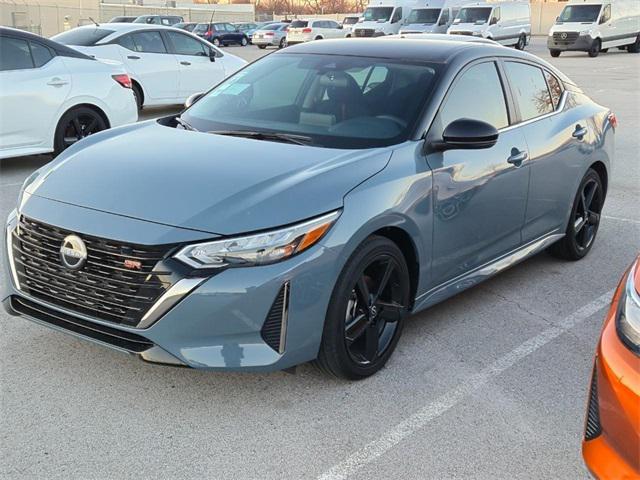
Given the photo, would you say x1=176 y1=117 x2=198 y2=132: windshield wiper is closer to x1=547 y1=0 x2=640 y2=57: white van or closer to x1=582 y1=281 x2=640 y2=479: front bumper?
x1=582 y1=281 x2=640 y2=479: front bumper

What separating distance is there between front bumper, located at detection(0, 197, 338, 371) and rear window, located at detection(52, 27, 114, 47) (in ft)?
29.8

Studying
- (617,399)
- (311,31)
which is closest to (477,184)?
(617,399)

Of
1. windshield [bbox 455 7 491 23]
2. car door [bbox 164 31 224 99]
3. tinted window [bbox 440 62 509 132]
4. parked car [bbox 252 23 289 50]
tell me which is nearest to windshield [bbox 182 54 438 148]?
tinted window [bbox 440 62 509 132]

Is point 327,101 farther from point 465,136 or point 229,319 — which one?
point 229,319

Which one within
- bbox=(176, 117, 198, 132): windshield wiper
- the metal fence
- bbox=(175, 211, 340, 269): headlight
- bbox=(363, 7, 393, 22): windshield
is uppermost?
bbox=(176, 117, 198, 132): windshield wiper

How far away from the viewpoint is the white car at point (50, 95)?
7820 millimetres

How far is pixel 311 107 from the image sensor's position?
4.40 metres

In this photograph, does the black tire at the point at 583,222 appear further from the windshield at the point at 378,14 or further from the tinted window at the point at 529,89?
the windshield at the point at 378,14

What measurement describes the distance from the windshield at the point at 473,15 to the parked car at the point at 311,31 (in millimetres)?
7606

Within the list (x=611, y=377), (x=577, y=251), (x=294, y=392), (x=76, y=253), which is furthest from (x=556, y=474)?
(x=577, y=251)

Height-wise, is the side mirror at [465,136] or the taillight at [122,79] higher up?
the side mirror at [465,136]

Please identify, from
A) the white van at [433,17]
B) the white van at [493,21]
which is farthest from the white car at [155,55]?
the white van at [433,17]

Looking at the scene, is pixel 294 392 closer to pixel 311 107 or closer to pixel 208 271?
pixel 208 271

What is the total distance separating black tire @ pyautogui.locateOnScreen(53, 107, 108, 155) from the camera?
8.27 m
